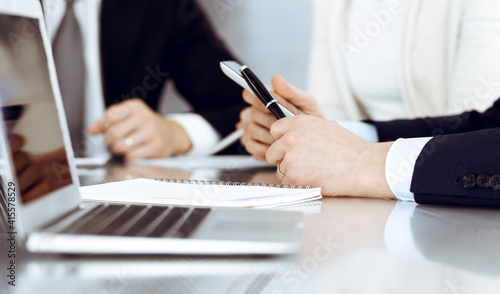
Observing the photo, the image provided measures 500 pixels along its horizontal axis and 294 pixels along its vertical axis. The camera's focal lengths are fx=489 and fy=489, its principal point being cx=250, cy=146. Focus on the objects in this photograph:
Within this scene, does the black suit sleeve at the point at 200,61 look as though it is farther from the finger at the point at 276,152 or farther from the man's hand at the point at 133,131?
the finger at the point at 276,152

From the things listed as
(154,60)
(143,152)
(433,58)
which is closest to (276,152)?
(143,152)

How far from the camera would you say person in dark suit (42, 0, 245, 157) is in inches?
64.6

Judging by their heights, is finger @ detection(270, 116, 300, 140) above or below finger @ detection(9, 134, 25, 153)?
below

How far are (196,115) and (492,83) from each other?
3.04 ft

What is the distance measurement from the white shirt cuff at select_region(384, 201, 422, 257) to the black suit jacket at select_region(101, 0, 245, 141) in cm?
117

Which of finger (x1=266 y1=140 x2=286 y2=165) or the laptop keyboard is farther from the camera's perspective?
finger (x1=266 y1=140 x2=286 y2=165)

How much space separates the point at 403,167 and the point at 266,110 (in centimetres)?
37

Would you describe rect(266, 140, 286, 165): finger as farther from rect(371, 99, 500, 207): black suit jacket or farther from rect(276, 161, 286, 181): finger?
rect(371, 99, 500, 207): black suit jacket

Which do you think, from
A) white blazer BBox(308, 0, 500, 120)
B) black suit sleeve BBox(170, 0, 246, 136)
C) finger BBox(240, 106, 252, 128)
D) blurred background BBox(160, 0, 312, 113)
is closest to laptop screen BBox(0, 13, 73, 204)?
finger BBox(240, 106, 252, 128)

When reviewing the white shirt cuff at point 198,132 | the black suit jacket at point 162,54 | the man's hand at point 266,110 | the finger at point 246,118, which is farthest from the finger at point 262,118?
the black suit jacket at point 162,54

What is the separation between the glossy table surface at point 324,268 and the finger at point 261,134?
0.50m

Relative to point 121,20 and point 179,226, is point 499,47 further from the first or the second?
point 121,20

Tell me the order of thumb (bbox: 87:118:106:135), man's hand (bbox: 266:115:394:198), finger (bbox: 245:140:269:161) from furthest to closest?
thumb (bbox: 87:118:106:135) < finger (bbox: 245:140:269:161) < man's hand (bbox: 266:115:394:198)

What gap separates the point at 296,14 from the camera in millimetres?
2422
